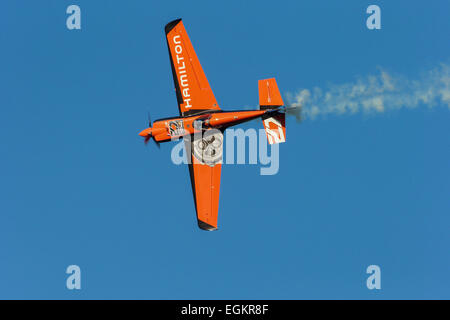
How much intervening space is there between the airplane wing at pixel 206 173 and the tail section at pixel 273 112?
321 centimetres

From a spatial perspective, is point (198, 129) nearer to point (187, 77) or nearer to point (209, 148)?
point (209, 148)

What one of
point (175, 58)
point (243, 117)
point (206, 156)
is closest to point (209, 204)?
point (206, 156)

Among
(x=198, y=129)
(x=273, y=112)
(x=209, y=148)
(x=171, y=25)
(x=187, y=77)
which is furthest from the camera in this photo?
(x=171, y=25)

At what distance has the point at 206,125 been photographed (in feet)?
127

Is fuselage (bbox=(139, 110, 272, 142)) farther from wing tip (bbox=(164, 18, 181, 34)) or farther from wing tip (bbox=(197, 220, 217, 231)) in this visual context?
wing tip (bbox=(164, 18, 181, 34))

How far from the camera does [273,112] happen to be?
37.3 meters

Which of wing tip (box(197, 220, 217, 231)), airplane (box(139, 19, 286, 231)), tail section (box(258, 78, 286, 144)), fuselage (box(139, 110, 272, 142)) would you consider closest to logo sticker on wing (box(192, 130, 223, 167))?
airplane (box(139, 19, 286, 231))

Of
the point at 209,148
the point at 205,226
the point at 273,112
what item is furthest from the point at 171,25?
the point at 205,226

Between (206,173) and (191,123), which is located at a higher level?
(191,123)

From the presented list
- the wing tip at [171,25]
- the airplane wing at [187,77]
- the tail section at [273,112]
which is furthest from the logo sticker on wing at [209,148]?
the wing tip at [171,25]

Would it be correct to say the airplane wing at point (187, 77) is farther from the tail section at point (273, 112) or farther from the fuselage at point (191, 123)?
the tail section at point (273, 112)

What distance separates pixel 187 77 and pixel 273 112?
593cm

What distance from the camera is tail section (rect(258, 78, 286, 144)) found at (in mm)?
37250
